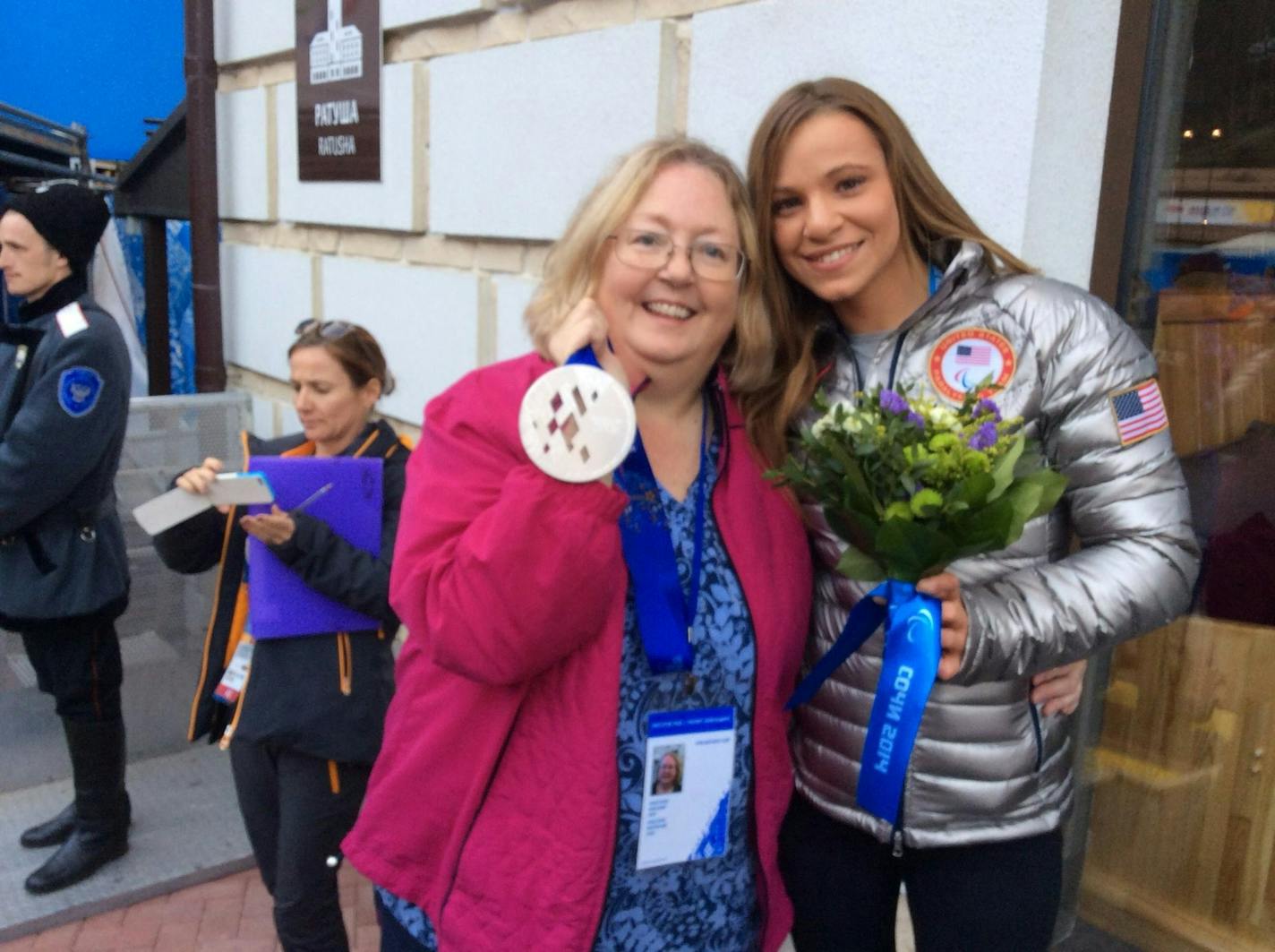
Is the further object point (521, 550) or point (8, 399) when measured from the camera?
point (8, 399)

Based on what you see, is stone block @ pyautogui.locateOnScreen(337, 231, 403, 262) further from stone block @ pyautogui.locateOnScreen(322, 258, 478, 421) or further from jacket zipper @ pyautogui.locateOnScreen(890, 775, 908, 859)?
jacket zipper @ pyautogui.locateOnScreen(890, 775, 908, 859)

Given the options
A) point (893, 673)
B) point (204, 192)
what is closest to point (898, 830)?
point (893, 673)

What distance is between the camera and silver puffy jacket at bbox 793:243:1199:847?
154 cm

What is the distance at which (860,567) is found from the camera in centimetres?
149

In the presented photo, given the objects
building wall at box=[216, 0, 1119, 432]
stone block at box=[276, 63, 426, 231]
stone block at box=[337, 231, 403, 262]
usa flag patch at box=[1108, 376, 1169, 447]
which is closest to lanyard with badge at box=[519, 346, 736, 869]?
usa flag patch at box=[1108, 376, 1169, 447]

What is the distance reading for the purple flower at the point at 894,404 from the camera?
1.45 metres

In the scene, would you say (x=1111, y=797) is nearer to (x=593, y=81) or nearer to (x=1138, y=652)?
(x=1138, y=652)

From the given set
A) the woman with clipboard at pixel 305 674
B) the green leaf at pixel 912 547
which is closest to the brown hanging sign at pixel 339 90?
the woman with clipboard at pixel 305 674

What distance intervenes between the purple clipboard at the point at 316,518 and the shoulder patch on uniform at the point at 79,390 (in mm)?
1065

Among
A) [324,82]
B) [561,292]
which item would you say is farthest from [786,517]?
[324,82]

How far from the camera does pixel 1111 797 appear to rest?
273 cm

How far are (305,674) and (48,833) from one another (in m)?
1.98

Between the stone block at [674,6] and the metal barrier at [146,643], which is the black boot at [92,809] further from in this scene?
the stone block at [674,6]

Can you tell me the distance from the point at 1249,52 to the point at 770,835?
1.84m
